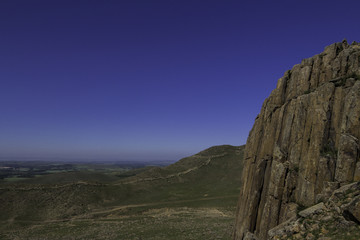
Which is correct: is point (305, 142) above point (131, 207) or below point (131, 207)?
above

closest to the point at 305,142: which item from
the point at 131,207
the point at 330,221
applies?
the point at 330,221

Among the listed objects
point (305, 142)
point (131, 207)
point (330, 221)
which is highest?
point (305, 142)

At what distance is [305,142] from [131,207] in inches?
2722

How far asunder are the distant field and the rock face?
633 inches

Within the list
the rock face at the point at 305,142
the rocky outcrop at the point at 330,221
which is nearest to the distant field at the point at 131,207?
the rock face at the point at 305,142

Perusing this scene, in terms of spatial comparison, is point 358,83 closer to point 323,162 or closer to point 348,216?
point 323,162

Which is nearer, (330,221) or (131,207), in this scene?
(330,221)

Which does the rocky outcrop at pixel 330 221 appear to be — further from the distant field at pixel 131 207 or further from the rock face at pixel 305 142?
the distant field at pixel 131 207

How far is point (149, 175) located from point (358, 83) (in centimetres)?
10846

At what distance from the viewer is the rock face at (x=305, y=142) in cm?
1959

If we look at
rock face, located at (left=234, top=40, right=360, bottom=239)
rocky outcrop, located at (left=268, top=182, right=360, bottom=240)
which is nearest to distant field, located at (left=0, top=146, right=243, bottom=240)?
rock face, located at (left=234, top=40, right=360, bottom=239)

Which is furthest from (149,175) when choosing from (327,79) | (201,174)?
(327,79)

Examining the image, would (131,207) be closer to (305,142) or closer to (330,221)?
(305,142)

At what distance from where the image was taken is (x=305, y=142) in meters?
22.8
